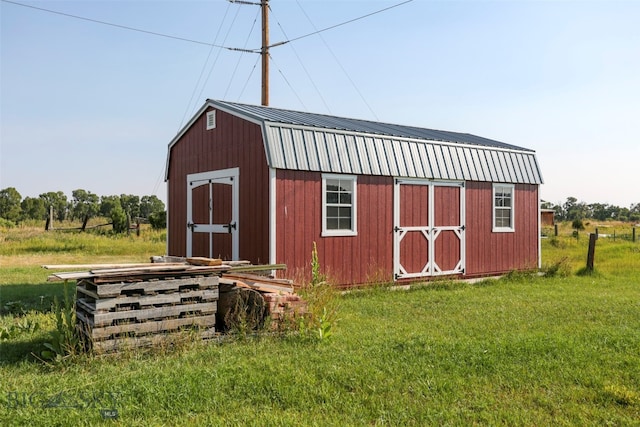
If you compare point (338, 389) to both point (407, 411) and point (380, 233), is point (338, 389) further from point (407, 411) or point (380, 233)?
point (380, 233)

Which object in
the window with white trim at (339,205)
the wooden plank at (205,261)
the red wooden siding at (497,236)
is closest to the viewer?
the wooden plank at (205,261)

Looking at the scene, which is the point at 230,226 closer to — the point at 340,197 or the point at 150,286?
the point at 340,197

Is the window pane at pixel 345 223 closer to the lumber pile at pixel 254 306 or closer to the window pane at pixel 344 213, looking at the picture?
the window pane at pixel 344 213

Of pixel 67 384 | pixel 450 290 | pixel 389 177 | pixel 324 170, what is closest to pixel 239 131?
pixel 324 170

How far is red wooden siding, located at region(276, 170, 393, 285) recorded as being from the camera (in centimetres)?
970

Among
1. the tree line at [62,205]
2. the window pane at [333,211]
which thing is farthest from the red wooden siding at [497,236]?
the tree line at [62,205]

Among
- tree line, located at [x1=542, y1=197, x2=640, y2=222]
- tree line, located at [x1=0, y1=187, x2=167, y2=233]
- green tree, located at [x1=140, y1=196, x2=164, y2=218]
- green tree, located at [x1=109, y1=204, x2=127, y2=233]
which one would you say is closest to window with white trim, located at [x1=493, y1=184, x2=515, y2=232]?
green tree, located at [x1=109, y1=204, x2=127, y2=233]

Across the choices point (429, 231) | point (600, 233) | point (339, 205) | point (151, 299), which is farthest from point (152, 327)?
point (600, 233)

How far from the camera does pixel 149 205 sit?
62812 millimetres

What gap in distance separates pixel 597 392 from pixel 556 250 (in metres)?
18.6

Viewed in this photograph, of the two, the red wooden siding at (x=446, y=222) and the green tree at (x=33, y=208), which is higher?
the green tree at (x=33, y=208)

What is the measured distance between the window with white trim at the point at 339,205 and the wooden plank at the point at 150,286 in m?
4.06

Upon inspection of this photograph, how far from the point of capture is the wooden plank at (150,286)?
5668 millimetres

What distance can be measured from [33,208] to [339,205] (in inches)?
1980
